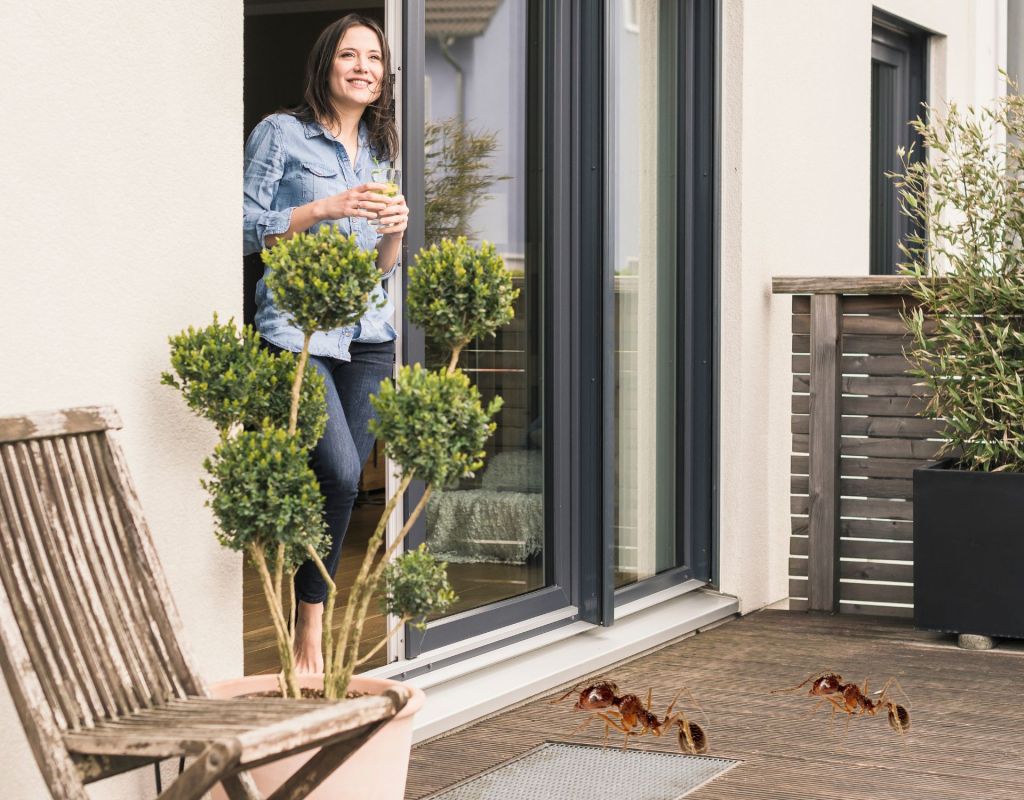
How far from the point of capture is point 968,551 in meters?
4.61

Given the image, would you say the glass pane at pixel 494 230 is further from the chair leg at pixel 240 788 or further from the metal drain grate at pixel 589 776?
the chair leg at pixel 240 788

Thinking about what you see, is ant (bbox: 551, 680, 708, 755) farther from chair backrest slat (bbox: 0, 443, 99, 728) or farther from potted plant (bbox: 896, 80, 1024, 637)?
chair backrest slat (bbox: 0, 443, 99, 728)

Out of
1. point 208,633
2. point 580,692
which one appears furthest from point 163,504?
point 580,692

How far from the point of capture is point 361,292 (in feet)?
7.72

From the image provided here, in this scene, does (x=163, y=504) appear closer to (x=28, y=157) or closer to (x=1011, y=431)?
(x=28, y=157)

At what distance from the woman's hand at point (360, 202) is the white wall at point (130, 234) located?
196mm

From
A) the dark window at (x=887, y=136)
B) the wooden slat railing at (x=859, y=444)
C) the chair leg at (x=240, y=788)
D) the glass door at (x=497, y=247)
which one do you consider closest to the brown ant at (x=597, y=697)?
the glass door at (x=497, y=247)

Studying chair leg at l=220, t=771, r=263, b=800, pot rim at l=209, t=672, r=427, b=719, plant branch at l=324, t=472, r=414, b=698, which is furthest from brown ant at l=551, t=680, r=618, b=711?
chair leg at l=220, t=771, r=263, b=800

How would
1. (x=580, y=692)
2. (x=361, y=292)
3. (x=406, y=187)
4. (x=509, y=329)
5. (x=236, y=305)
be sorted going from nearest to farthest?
(x=361, y=292)
(x=236, y=305)
(x=406, y=187)
(x=580, y=692)
(x=509, y=329)

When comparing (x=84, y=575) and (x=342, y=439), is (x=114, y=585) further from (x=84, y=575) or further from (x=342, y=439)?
(x=342, y=439)

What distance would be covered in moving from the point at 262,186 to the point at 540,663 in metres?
1.69

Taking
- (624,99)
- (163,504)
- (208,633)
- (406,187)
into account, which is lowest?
(208,633)

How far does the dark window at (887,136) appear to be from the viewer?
684 centimetres

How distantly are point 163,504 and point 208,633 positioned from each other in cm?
29
